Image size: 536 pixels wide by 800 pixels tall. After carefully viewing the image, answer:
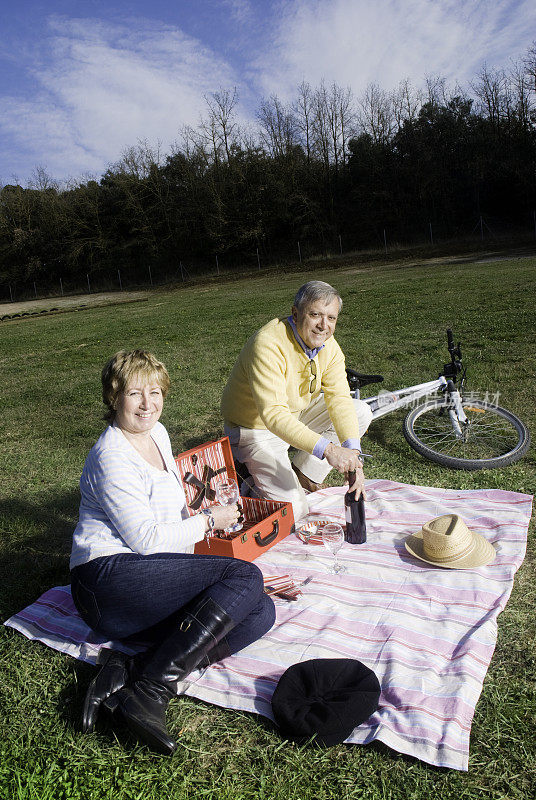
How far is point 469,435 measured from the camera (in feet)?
18.2

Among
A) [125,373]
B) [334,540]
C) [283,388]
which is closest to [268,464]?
[283,388]

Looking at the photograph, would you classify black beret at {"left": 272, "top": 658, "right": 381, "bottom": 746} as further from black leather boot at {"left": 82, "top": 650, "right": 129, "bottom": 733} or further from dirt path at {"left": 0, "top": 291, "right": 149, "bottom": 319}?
dirt path at {"left": 0, "top": 291, "right": 149, "bottom": 319}

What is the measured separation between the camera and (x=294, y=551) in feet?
13.2

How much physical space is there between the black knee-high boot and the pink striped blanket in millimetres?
256

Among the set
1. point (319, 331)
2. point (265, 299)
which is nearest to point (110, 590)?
point (319, 331)

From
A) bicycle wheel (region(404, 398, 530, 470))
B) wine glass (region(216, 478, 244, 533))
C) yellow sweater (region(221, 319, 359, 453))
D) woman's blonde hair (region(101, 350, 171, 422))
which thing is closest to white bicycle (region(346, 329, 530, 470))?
bicycle wheel (region(404, 398, 530, 470))

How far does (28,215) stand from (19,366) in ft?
162

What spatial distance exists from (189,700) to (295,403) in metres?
2.45

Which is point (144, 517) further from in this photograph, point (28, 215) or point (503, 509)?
point (28, 215)

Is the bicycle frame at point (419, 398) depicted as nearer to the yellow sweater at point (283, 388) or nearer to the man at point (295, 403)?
the man at point (295, 403)

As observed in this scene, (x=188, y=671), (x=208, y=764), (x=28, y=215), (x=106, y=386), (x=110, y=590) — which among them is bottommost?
(x=208, y=764)

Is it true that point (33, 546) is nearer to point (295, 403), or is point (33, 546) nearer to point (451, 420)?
point (295, 403)

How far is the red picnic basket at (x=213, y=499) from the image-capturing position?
3.75 meters

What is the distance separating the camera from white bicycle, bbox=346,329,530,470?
17.6 ft
